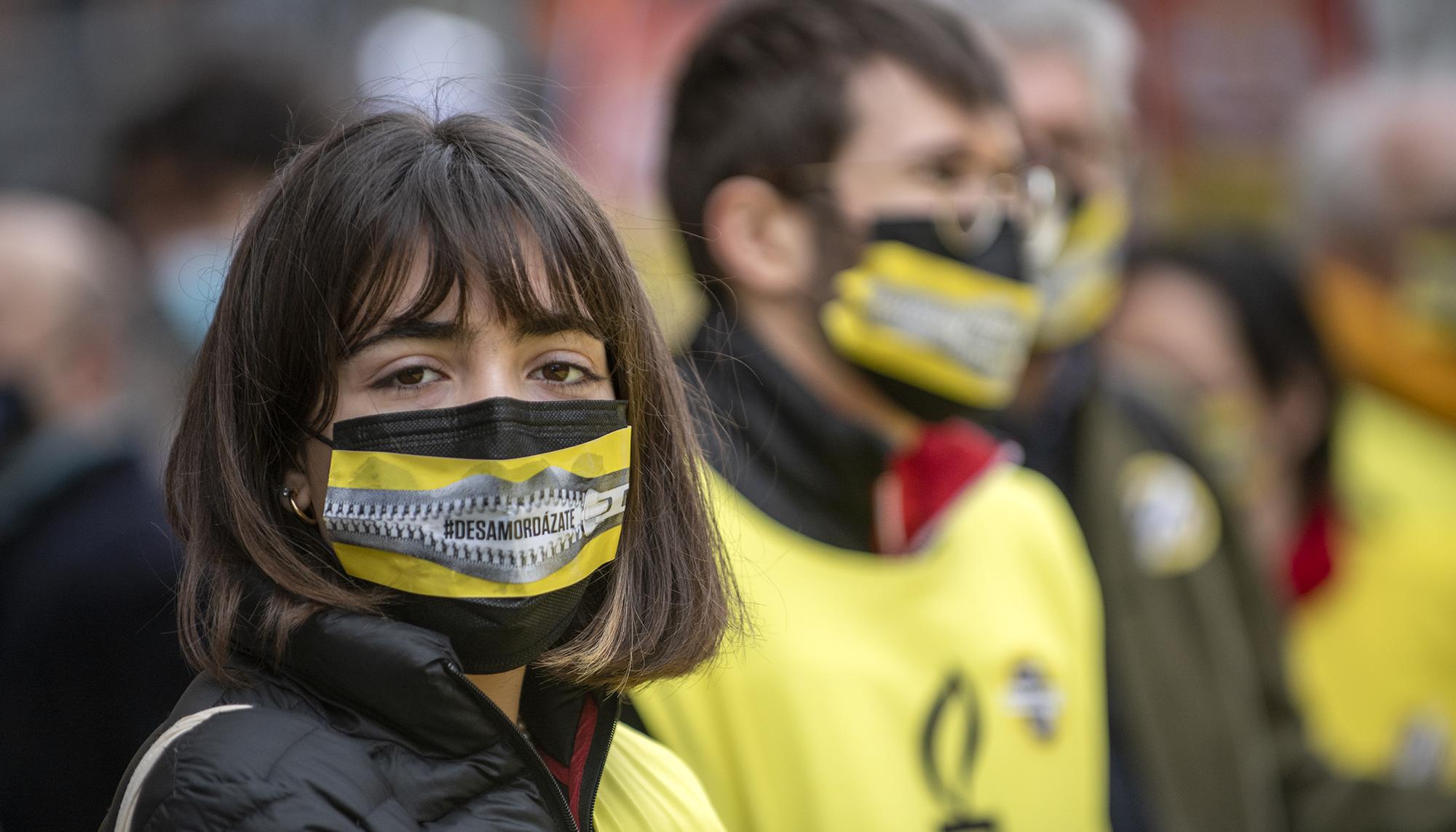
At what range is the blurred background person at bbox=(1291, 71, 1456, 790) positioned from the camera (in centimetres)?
503

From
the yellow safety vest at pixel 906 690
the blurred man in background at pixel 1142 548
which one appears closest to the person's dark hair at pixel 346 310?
the yellow safety vest at pixel 906 690

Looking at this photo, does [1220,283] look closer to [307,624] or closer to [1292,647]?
[1292,647]

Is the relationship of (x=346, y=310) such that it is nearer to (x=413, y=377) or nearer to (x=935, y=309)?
(x=413, y=377)

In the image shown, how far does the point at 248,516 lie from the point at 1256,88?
34.3ft

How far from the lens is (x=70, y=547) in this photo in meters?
3.52

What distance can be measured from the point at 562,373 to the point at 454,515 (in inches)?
10.9

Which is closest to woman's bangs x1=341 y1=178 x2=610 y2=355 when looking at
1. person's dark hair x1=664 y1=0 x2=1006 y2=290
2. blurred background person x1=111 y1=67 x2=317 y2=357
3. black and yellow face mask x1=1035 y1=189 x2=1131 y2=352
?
person's dark hair x1=664 y1=0 x2=1006 y2=290

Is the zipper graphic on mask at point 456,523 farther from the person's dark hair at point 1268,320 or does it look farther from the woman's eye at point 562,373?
the person's dark hair at point 1268,320

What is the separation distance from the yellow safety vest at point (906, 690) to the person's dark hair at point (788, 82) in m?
0.80

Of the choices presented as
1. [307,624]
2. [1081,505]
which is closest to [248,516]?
[307,624]

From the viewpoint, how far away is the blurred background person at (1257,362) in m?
5.73

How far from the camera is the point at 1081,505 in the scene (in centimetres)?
429

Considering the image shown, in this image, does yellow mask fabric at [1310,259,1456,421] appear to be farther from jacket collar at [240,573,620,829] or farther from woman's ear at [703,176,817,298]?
jacket collar at [240,573,620,829]

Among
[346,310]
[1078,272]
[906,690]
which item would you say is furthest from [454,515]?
[1078,272]
